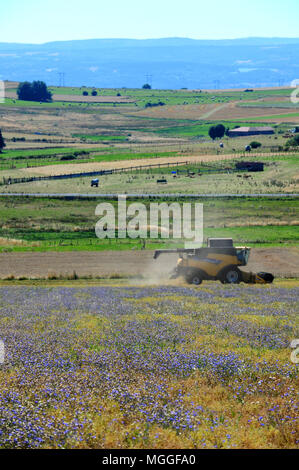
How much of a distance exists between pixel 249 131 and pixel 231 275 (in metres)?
169

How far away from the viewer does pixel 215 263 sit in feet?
109

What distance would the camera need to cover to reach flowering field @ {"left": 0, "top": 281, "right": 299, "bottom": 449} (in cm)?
951

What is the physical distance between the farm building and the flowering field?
179448 mm

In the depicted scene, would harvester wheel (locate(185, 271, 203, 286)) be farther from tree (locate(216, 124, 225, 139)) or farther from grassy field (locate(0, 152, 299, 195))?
tree (locate(216, 124, 225, 139))

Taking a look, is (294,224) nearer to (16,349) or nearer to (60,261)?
(60,261)

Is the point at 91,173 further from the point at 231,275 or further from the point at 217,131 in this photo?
the point at 217,131

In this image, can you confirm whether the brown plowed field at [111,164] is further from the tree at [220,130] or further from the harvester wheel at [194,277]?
the harvester wheel at [194,277]

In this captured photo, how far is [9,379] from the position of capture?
1183 cm

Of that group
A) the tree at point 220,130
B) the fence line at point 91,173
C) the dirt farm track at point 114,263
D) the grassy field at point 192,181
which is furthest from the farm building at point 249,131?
the dirt farm track at point 114,263

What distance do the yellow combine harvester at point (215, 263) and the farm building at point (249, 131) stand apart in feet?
544

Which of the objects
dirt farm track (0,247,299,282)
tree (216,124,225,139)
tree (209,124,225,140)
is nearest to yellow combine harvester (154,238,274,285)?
dirt farm track (0,247,299,282)

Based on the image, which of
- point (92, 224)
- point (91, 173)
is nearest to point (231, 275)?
point (92, 224)

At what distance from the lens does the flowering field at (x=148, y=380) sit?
9.51 meters
